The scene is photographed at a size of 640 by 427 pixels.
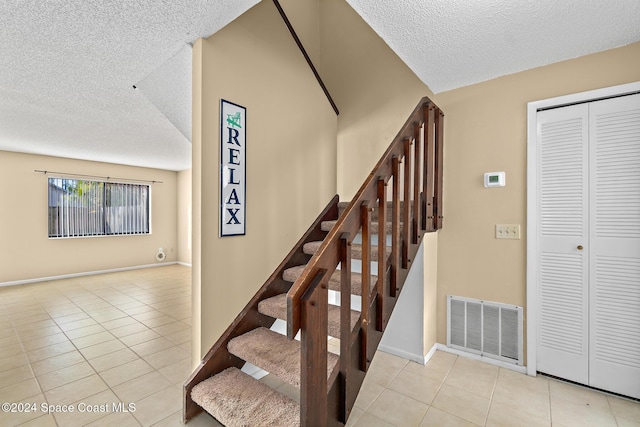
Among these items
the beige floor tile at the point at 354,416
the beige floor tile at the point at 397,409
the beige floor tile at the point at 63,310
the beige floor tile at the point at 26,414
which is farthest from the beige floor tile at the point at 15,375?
the beige floor tile at the point at 397,409

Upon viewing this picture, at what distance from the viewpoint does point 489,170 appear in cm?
237

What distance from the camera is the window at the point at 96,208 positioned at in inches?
214

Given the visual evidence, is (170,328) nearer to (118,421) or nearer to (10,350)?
(10,350)

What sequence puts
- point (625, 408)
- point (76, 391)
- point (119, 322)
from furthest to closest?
1. point (119, 322)
2. point (76, 391)
3. point (625, 408)

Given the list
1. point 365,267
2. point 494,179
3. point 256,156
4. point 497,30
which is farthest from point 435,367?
point 497,30

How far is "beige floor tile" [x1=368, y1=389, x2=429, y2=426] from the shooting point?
69.2 inches

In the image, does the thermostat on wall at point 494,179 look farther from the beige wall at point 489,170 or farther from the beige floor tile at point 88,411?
the beige floor tile at point 88,411

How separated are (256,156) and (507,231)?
2.10m

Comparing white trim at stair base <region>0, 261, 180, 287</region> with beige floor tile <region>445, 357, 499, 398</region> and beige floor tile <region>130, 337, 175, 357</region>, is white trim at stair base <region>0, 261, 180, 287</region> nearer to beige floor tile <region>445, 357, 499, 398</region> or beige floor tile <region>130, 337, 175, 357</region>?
beige floor tile <region>130, 337, 175, 357</region>

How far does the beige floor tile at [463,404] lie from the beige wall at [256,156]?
1.52 metres

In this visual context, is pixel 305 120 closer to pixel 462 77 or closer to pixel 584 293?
pixel 462 77

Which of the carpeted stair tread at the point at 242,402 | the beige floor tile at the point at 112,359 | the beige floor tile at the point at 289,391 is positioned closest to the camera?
the carpeted stair tread at the point at 242,402

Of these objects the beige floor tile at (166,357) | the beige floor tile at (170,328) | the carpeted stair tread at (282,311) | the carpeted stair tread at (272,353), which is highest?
the carpeted stair tread at (282,311)

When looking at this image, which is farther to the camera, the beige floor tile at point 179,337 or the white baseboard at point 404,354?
the beige floor tile at point 179,337
